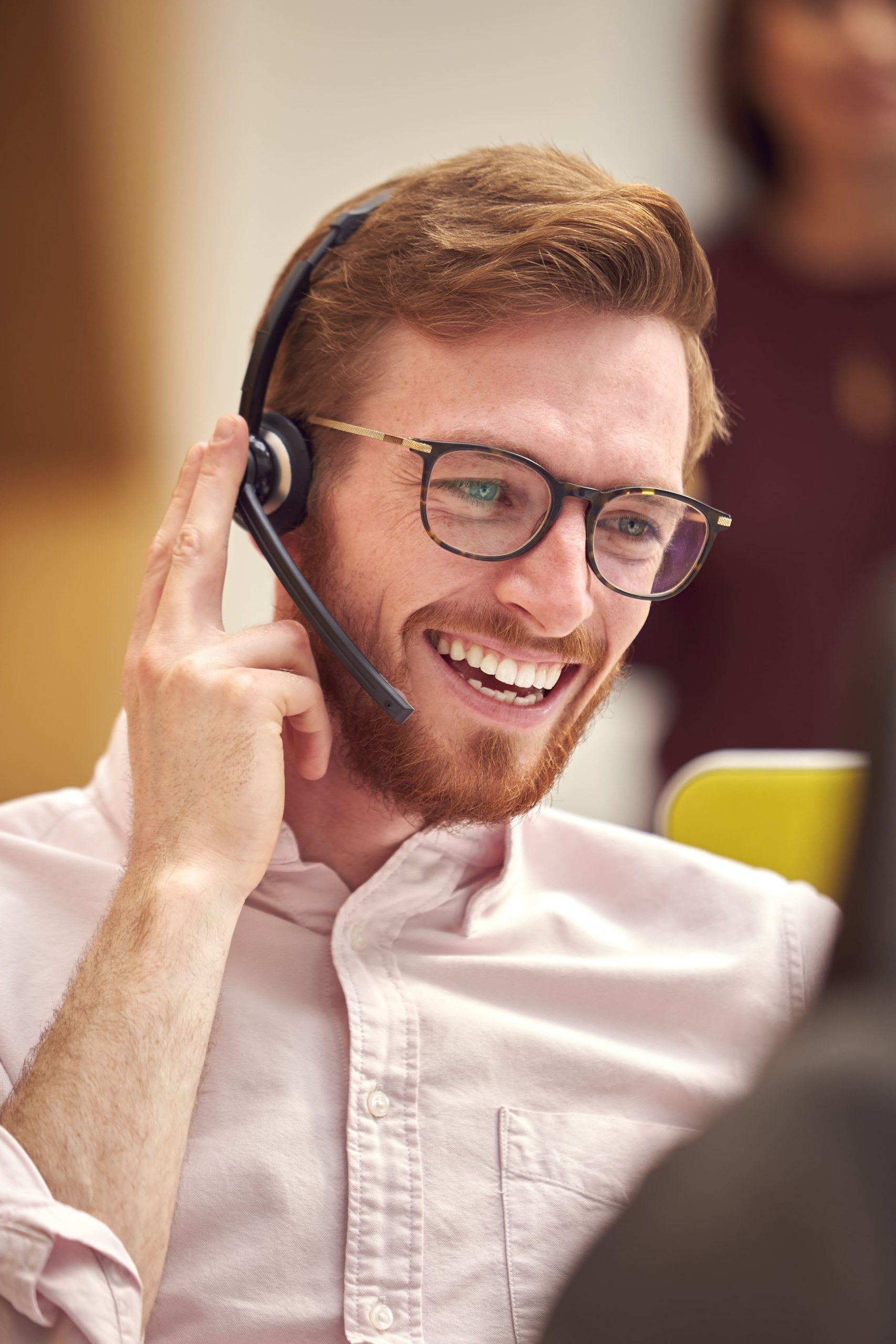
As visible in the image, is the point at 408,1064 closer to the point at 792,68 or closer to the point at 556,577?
the point at 556,577

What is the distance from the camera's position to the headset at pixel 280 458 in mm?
1237

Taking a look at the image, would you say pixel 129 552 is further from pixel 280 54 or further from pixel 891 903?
pixel 891 903

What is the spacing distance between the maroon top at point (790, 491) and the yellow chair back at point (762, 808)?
12.5 inches

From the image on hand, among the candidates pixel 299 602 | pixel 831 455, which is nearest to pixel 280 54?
pixel 831 455

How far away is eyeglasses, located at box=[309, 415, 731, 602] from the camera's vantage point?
45.6 inches

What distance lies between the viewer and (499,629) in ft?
3.91

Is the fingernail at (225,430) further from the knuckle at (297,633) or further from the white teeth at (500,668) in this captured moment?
the white teeth at (500,668)

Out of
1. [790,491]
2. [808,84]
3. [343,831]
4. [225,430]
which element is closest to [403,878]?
[343,831]

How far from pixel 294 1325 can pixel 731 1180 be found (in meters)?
0.72

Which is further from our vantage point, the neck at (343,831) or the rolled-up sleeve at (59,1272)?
the neck at (343,831)

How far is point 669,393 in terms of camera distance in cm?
126

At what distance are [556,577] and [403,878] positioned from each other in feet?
1.23

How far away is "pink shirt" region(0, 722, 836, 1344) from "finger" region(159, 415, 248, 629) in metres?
0.22

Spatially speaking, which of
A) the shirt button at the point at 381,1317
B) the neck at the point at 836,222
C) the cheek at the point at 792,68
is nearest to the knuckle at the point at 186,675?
the shirt button at the point at 381,1317
